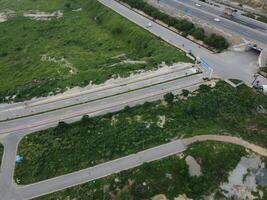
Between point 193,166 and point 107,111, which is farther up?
point 193,166

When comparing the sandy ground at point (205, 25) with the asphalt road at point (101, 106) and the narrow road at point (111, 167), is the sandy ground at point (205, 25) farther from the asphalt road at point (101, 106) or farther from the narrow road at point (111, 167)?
the narrow road at point (111, 167)

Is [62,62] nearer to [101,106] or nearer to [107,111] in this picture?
[101,106]

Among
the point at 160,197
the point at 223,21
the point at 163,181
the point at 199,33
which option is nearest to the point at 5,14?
the point at 199,33

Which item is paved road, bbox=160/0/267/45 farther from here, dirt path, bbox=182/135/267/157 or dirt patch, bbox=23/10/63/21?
dirt patch, bbox=23/10/63/21

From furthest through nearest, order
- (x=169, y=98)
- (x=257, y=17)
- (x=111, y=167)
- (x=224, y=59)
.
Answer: (x=257, y=17) < (x=224, y=59) < (x=169, y=98) < (x=111, y=167)

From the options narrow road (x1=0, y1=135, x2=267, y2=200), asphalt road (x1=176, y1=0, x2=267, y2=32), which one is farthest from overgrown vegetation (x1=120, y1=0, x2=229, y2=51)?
narrow road (x1=0, y1=135, x2=267, y2=200)

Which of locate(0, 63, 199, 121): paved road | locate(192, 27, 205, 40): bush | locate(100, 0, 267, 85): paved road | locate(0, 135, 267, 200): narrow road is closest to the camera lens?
locate(0, 135, 267, 200): narrow road
